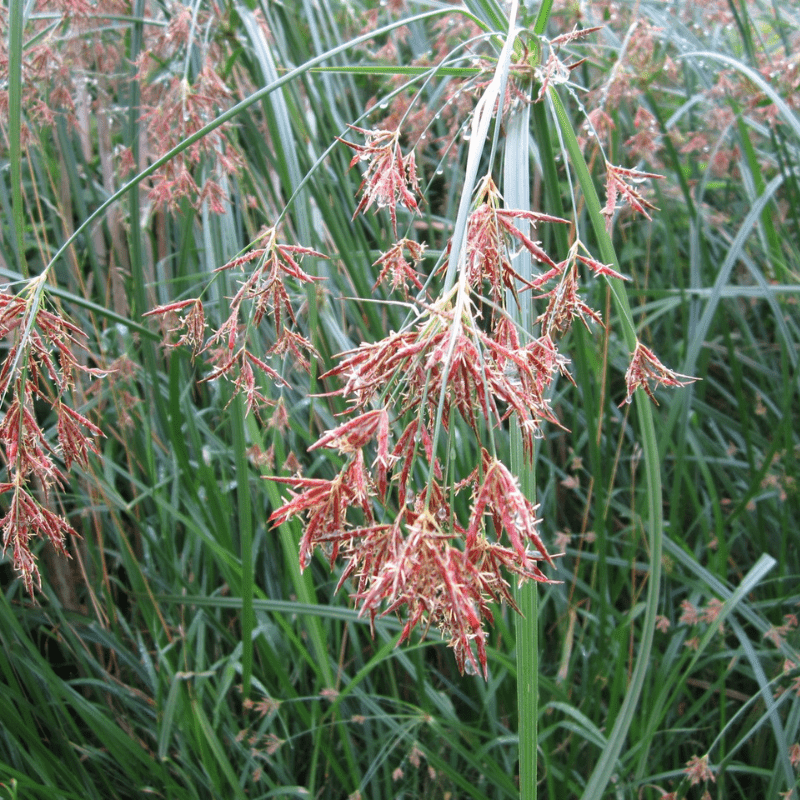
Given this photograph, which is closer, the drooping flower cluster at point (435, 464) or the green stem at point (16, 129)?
the drooping flower cluster at point (435, 464)

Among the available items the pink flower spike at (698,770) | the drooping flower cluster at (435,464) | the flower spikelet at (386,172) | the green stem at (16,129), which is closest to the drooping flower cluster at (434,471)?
the drooping flower cluster at (435,464)

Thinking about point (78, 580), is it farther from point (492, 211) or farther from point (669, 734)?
point (492, 211)

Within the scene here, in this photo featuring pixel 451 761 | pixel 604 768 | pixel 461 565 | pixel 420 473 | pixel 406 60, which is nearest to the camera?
pixel 461 565

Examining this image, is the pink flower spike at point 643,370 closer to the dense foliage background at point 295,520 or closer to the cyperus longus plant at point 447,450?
the cyperus longus plant at point 447,450

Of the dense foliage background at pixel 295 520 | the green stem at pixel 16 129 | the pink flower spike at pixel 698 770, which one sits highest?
the green stem at pixel 16 129

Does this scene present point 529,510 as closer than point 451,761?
Yes

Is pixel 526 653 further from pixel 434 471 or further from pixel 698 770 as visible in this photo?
pixel 698 770

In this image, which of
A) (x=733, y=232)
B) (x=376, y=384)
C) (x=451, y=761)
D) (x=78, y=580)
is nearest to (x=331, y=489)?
(x=376, y=384)

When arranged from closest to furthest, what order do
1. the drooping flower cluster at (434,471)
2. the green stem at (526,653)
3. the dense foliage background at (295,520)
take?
the drooping flower cluster at (434,471) → the green stem at (526,653) → the dense foliage background at (295,520)

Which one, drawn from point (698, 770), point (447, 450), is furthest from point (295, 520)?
point (698, 770)
